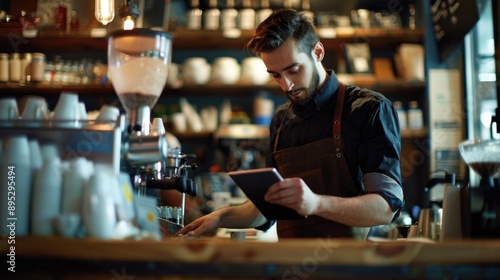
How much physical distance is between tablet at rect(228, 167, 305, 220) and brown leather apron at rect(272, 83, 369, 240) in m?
0.23

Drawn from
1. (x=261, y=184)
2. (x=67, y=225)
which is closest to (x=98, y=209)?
(x=67, y=225)

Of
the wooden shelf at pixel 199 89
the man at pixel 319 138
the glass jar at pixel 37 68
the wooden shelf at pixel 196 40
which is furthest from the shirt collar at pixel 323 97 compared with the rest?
the glass jar at pixel 37 68

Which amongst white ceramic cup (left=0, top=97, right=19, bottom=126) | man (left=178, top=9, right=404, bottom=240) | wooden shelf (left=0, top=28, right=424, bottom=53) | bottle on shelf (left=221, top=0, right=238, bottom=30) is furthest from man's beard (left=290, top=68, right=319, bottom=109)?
bottle on shelf (left=221, top=0, right=238, bottom=30)

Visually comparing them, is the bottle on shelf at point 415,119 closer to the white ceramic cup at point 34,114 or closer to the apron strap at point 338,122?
the apron strap at point 338,122

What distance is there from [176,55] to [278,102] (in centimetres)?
95

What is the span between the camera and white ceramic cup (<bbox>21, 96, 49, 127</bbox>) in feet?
4.94

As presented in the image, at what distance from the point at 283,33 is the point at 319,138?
1.45ft

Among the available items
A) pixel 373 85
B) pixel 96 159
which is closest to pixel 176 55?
pixel 373 85

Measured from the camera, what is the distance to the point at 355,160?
7.39ft

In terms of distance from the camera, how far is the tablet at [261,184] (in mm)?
1631

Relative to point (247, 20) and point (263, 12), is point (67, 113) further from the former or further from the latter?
point (263, 12)

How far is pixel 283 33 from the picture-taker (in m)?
2.27

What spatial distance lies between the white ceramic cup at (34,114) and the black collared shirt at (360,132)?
1.06 m

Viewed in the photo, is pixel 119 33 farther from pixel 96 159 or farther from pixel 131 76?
pixel 96 159
